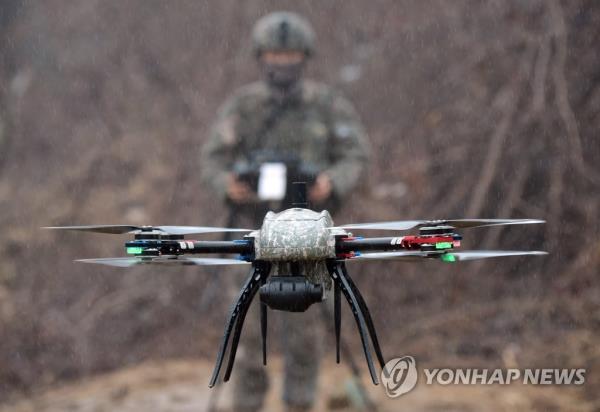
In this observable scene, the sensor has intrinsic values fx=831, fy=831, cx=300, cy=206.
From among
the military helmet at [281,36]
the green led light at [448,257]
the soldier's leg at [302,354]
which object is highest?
the military helmet at [281,36]

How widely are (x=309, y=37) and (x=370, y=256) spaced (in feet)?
12.1

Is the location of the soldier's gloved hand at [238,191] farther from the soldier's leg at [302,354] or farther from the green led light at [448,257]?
the green led light at [448,257]

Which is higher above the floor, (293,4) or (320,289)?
(293,4)

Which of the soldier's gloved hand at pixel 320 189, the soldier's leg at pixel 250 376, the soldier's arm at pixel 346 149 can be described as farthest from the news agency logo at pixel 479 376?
the soldier's gloved hand at pixel 320 189

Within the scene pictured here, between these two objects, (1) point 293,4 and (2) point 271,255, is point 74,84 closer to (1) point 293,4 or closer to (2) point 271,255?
(1) point 293,4

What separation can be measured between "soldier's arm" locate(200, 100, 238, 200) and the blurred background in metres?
0.96

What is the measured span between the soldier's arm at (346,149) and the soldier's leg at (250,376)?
41.6 inches

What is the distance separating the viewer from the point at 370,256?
2.71 metres

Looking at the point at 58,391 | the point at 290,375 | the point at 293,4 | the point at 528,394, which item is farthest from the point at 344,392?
the point at 293,4

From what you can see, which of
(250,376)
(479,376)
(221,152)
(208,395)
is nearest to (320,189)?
(221,152)

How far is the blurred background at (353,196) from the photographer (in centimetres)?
767

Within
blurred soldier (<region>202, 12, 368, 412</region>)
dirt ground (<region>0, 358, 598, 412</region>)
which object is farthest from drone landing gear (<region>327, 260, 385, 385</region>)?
dirt ground (<region>0, 358, 598, 412</region>)

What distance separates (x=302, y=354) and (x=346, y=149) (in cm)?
149

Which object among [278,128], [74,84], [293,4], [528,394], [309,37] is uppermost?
[293,4]
